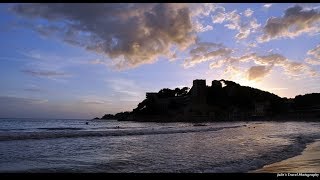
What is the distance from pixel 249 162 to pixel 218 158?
133 centimetres

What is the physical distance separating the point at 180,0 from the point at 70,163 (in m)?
8.88

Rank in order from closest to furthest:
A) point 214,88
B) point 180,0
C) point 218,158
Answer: point 180,0
point 218,158
point 214,88

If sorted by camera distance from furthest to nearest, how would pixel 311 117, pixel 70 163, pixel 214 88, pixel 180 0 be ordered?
pixel 214 88, pixel 311 117, pixel 70 163, pixel 180 0

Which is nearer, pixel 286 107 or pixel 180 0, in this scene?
pixel 180 0

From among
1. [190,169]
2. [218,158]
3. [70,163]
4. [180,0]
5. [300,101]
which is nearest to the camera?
[180,0]

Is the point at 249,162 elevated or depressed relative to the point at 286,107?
depressed
